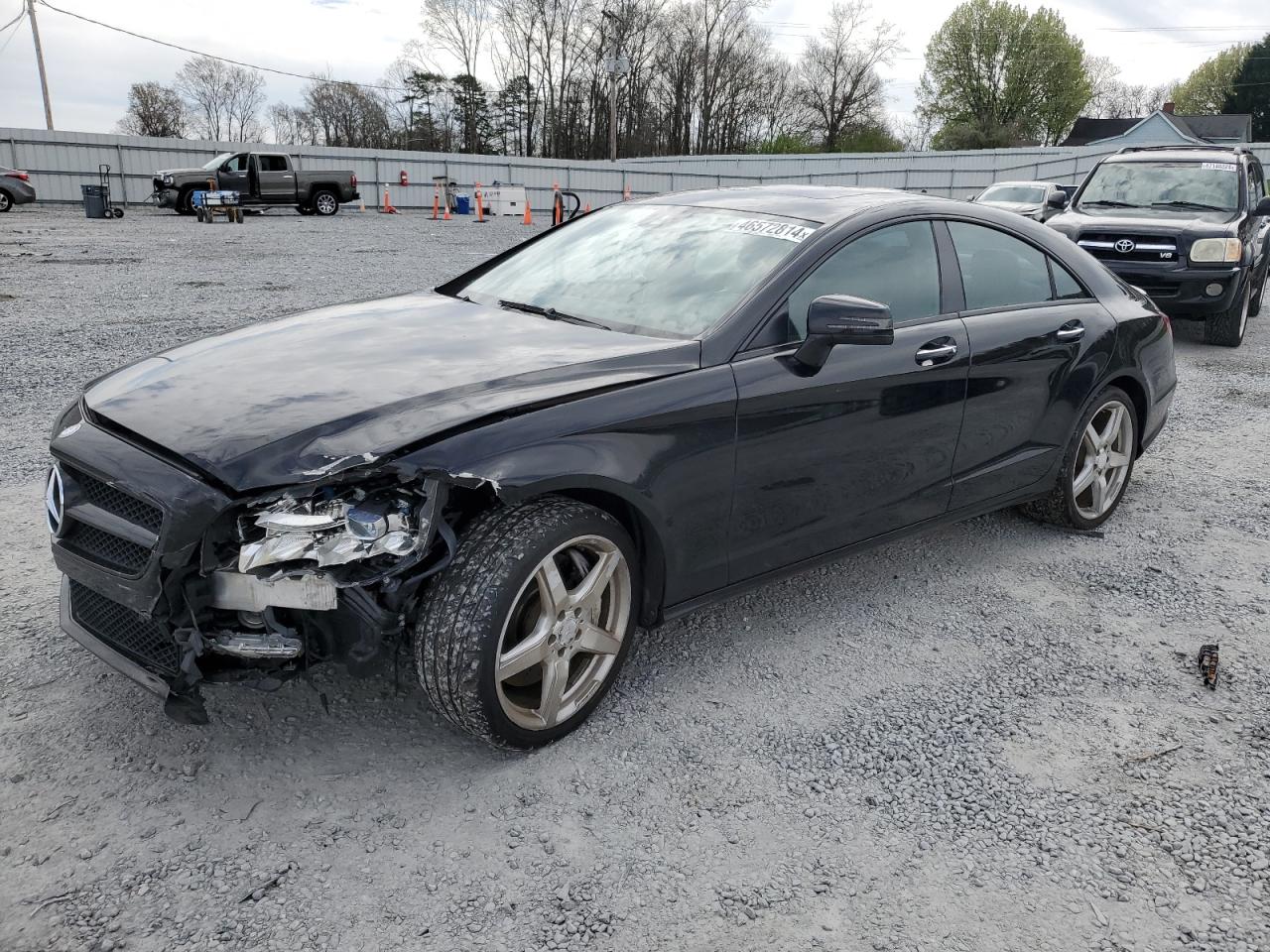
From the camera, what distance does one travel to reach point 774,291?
3275 mm

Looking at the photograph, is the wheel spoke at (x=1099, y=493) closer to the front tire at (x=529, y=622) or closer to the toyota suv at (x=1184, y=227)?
the front tire at (x=529, y=622)

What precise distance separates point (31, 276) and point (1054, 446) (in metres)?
12.5

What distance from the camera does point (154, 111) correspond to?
56.6 meters

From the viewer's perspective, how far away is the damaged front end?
244 centimetres

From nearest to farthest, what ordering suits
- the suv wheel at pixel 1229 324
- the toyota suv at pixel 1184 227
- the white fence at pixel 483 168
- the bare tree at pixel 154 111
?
the toyota suv at pixel 1184 227, the suv wheel at pixel 1229 324, the white fence at pixel 483 168, the bare tree at pixel 154 111

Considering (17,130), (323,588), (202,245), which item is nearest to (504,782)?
(323,588)

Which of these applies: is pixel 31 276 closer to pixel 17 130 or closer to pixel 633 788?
pixel 633 788

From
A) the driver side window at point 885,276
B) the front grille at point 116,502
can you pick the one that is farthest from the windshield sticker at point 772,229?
the front grille at point 116,502

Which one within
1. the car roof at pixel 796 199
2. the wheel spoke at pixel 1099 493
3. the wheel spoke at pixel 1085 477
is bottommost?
the wheel spoke at pixel 1099 493

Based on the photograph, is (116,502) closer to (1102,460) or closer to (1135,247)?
(1102,460)

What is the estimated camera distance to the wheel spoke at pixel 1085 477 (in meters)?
4.67

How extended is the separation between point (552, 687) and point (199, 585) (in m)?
0.98

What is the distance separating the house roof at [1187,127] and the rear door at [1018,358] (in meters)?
54.3

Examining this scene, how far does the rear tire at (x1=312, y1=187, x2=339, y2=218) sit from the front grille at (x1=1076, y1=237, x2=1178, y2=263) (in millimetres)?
22692
